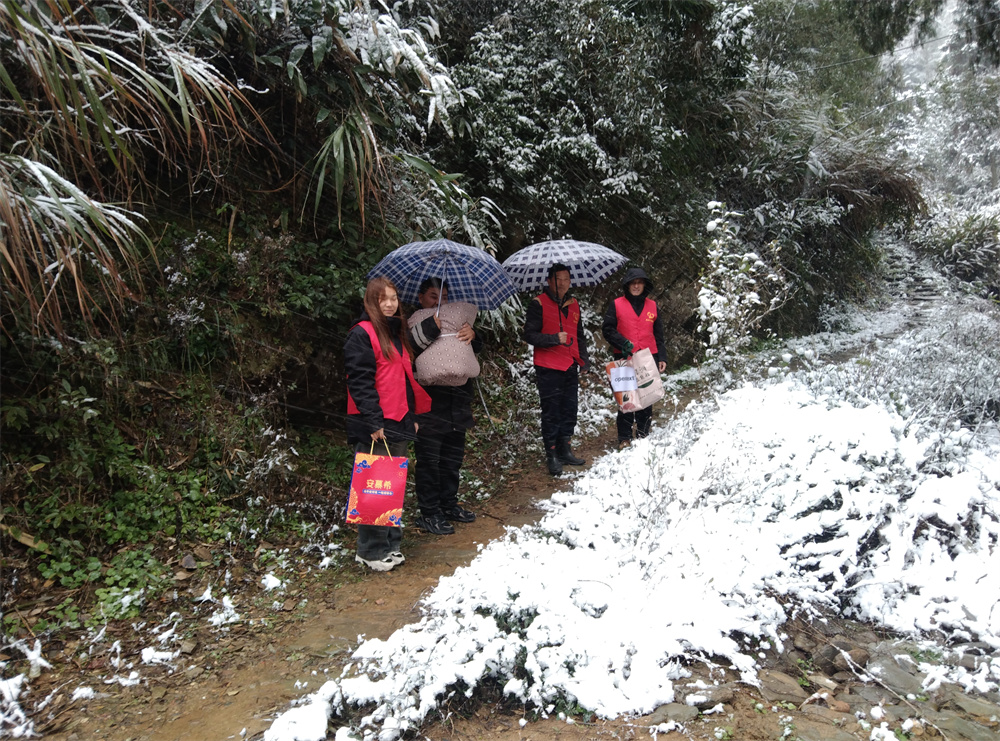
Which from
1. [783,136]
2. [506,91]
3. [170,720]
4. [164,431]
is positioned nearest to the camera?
[170,720]

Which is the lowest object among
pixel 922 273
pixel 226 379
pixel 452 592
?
pixel 452 592

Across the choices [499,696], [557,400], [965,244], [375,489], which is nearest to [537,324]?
[557,400]

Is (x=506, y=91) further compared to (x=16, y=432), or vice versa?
(x=506, y=91)

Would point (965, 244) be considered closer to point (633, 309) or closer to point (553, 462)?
point (633, 309)

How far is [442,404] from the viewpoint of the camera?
477cm

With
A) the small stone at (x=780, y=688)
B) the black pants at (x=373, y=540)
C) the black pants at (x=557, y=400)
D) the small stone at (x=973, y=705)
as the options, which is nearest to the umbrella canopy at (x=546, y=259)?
the black pants at (x=557, y=400)

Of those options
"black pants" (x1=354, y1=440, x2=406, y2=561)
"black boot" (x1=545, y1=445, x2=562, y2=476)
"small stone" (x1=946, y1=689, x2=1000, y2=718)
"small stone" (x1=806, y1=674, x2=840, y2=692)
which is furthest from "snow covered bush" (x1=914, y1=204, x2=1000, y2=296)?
"black pants" (x1=354, y1=440, x2=406, y2=561)

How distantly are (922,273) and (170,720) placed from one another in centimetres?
1706

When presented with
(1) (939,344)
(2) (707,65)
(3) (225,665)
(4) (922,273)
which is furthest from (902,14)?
(3) (225,665)

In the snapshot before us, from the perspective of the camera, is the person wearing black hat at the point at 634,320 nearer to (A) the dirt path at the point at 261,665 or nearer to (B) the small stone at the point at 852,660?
(A) the dirt path at the point at 261,665

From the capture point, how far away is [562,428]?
611 centimetres

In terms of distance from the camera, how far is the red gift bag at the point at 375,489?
13.3 ft

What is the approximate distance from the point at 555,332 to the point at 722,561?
264 cm

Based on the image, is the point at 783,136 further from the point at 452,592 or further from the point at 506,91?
the point at 452,592
